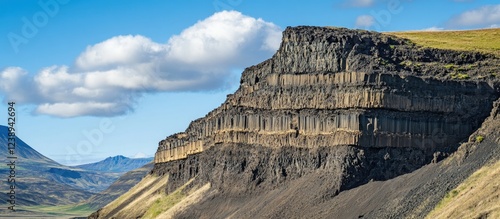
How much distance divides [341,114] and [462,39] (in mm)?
28023

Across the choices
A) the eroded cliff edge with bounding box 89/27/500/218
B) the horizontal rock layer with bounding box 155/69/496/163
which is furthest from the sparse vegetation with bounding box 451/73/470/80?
the horizontal rock layer with bounding box 155/69/496/163

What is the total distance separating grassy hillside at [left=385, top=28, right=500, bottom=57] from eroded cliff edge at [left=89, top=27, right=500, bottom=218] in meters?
4.40

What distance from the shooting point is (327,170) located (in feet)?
354

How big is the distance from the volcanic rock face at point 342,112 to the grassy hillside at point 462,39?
4.71m

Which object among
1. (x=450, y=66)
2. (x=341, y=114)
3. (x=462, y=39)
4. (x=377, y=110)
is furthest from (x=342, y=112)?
(x=462, y=39)

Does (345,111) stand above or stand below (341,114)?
above

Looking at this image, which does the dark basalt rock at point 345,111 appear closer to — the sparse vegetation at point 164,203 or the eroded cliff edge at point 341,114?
the eroded cliff edge at point 341,114

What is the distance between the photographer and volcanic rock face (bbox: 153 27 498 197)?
105 metres

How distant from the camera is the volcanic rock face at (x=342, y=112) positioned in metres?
105

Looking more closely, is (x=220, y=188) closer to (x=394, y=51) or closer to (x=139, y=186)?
(x=394, y=51)

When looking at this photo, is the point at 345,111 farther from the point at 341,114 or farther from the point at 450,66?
the point at 450,66

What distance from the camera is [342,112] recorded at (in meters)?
108

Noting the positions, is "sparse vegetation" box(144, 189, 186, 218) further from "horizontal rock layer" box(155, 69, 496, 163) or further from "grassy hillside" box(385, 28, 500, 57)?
"grassy hillside" box(385, 28, 500, 57)

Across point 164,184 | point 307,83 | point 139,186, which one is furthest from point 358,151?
point 139,186
